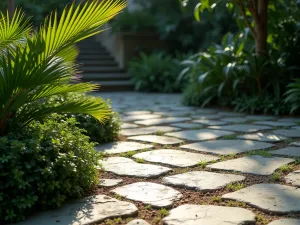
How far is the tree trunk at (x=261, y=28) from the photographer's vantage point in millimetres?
5547

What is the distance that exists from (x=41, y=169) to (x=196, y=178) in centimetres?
94

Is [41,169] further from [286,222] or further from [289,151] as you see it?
[289,151]

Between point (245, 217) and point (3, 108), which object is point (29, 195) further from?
point (245, 217)

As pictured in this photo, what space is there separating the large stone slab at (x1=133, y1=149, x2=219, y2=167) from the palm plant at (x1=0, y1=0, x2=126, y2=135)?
2.80ft

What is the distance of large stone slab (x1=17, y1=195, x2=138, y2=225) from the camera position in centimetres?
189

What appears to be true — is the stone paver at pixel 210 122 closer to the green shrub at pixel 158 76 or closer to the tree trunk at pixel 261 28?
the tree trunk at pixel 261 28

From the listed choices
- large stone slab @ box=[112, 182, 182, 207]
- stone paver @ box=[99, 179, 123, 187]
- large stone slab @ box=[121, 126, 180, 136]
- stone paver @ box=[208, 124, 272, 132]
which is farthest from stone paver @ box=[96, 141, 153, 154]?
stone paver @ box=[208, 124, 272, 132]

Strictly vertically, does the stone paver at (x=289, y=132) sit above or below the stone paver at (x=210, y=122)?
above

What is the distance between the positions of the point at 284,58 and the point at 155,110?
1.88 m

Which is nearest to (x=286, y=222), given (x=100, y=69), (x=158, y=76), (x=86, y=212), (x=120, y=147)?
(x=86, y=212)

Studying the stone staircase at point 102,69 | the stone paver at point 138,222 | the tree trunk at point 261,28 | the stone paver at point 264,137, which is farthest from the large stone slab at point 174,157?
the stone staircase at point 102,69

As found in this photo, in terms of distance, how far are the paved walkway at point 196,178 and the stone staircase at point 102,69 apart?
15.6 feet

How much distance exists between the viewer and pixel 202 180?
2.47 meters

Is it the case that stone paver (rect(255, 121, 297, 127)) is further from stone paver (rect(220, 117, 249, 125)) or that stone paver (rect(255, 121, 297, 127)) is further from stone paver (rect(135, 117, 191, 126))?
stone paver (rect(135, 117, 191, 126))
